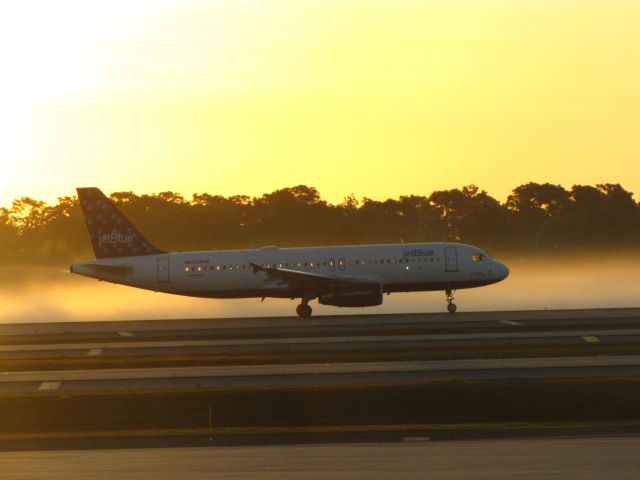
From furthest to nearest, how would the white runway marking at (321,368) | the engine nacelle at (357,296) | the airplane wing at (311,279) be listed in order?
the airplane wing at (311,279), the engine nacelle at (357,296), the white runway marking at (321,368)

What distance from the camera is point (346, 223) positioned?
113m

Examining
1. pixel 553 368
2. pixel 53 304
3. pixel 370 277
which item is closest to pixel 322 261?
pixel 370 277

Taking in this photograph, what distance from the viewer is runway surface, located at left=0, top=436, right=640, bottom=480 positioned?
19891mm

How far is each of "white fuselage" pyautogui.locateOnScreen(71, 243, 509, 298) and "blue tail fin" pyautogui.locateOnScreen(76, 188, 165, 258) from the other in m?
0.66

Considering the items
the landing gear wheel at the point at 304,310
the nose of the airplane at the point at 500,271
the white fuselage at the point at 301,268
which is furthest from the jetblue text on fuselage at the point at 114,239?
the nose of the airplane at the point at 500,271

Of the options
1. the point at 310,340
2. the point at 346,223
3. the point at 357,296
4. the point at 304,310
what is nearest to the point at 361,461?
the point at 310,340

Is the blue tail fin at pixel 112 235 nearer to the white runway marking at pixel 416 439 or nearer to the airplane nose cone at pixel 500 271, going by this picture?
the airplane nose cone at pixel 500 271

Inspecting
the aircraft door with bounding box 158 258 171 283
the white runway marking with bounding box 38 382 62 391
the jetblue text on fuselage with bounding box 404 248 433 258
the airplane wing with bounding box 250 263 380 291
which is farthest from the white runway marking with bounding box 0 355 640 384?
the aircraft door with bounding box 158 258 171 283

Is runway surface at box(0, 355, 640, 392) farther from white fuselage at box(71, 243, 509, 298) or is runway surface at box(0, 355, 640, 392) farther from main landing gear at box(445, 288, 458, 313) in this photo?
main landing gear at box(445, 288, 458, 313)

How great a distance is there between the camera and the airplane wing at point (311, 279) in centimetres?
6112

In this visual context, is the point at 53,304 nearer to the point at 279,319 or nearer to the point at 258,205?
the point at 279,319

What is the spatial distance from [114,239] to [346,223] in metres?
50.9

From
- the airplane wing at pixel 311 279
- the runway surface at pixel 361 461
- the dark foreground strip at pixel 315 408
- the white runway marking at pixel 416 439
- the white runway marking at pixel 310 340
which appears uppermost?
the airplane wing at pixel 311 279

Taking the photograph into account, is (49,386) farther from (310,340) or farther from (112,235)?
(112,235)
